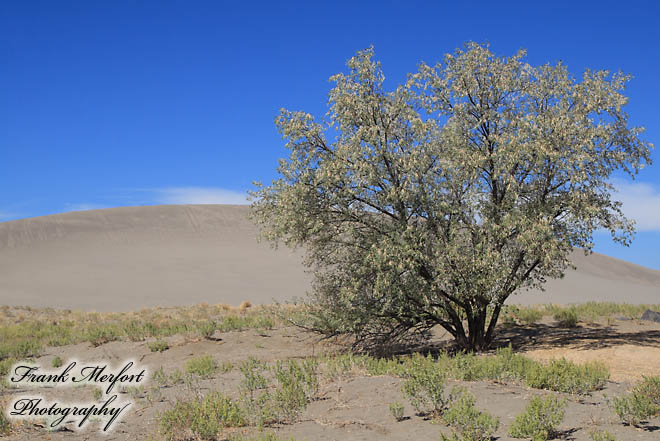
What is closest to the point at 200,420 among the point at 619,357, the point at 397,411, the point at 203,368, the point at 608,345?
the point at 397,411

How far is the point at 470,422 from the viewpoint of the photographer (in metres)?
6.47

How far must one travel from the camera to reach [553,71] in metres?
15.0

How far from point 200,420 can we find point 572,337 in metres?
13.3

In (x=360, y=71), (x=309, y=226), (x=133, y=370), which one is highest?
(x=360, y=71)

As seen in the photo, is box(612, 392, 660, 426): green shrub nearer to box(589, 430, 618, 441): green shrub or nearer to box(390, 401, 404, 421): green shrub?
box(589, 430, 618, 441): green shrub

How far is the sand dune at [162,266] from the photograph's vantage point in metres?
54.9

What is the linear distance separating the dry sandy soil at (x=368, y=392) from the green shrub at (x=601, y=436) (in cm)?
10

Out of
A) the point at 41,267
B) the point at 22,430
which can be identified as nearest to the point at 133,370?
the point at 22,430

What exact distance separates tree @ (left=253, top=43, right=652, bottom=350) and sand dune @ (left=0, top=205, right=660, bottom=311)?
80.0ft

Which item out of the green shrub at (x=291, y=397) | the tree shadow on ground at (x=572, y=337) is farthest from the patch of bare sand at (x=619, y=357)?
the green shrub at (x=291, y=397)

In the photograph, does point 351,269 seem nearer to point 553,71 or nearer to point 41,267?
point 553,71

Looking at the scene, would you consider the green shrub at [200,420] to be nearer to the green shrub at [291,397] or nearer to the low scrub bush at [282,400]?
the low scrub bush at [282,400]

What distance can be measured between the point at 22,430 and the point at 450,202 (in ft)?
33.4

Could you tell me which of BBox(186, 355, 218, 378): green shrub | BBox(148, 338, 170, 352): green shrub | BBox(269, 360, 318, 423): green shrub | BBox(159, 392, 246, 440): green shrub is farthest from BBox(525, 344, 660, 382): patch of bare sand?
BBox(148, 338, 170, 352): green shrub
